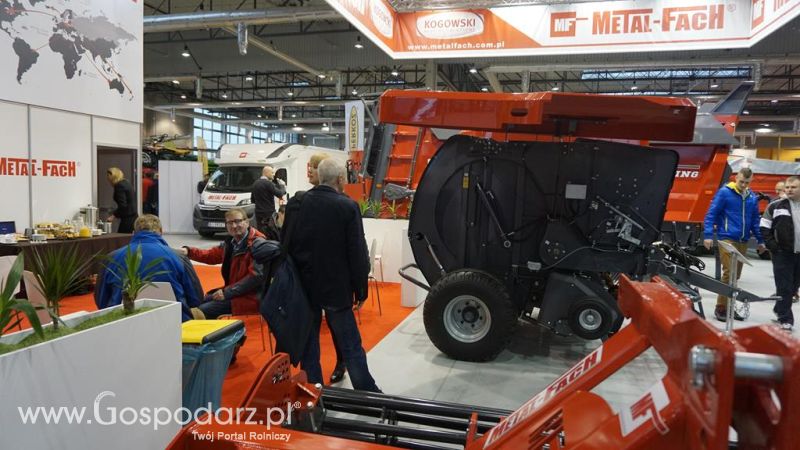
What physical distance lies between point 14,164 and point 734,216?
8.50 m

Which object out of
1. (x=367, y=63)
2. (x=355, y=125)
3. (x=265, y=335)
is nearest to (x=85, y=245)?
(x=265, y=335)

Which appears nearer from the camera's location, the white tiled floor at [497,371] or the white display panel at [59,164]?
the white tiled floor at [497,371]

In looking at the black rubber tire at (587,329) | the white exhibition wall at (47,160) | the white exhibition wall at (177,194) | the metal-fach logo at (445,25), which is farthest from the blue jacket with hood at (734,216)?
the white exhibition wall at (177,194)

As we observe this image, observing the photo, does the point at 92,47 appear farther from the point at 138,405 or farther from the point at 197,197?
the point at 197,197

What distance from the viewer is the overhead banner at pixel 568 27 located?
6.57 m

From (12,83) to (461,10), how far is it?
5854 millimetres

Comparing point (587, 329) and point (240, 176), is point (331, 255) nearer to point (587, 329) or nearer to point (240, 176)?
point (587, 329)

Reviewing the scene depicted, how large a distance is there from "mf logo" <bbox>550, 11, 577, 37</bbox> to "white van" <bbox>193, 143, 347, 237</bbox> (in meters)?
6.57

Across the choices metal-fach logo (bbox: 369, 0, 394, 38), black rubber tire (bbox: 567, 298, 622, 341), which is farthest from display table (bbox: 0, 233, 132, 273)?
black rubber tire (bbox: 567, 298, 622, 341)

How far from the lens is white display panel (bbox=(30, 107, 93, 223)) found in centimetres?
666

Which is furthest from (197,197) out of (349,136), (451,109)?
(451,109)

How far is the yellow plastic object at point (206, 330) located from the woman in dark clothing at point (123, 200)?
18.0ft

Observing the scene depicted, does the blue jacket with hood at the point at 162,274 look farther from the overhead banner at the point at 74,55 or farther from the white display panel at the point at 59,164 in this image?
the white display panel at the point at 59,164

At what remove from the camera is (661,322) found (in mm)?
1072
